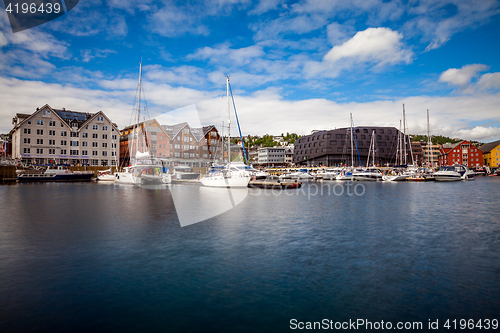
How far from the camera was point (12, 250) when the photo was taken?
1547cm

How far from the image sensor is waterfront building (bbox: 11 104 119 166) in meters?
88.9

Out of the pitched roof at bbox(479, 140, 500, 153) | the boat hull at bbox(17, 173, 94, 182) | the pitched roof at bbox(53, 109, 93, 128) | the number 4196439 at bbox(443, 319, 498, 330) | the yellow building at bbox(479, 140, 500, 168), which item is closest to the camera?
the number 4196439 at bbox(443, 319, 498, 330)

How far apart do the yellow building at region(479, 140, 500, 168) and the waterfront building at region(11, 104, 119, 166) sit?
20233 centimetres

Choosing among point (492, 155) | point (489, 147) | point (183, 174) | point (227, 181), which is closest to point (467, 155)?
point (492, 155)

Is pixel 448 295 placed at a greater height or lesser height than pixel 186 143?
lesser

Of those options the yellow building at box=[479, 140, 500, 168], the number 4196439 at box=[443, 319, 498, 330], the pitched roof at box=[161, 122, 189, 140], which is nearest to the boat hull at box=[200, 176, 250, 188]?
the number 4196439 at box=[443, 319, 498, 330]

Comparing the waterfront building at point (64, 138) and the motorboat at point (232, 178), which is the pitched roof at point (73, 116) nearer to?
the waterfront building at point (64, 138)

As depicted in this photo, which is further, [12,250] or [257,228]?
[257,228]

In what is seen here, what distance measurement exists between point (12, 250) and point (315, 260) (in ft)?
51.4

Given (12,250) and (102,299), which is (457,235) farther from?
(12,250)

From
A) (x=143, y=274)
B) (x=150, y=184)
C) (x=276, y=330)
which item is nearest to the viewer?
(x=276, y=330)

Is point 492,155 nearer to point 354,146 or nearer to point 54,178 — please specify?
point 354,146

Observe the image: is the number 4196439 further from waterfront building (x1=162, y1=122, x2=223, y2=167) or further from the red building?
Answer: the red building

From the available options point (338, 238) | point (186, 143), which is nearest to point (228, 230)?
point (338, 238)
